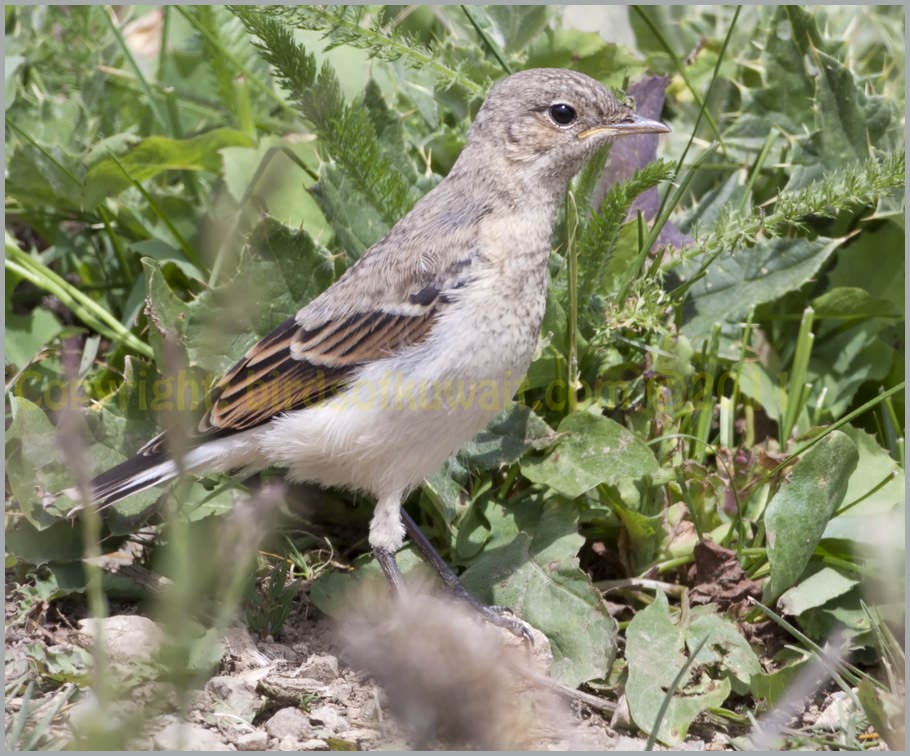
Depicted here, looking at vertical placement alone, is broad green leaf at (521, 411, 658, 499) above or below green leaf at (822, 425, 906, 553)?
above

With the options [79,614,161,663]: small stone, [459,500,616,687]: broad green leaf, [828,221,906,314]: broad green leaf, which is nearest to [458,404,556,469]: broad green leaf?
[459,500,616,687]: broad green leaf

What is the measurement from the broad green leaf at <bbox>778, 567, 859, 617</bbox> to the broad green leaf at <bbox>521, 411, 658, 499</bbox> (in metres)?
0.67

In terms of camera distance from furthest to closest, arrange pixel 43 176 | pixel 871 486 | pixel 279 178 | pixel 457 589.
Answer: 1. pixel 43 176
2. pixel 279 178
3. pixel 871 486
4. pixel 457 589

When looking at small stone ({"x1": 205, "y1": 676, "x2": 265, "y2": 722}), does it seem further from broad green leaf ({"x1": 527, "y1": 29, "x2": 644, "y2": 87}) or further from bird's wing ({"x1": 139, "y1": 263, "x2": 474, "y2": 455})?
broad green leaf ({"x1": 527, "y1": 29, "x2": 644, "y2": 87})

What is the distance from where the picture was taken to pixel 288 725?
354cm

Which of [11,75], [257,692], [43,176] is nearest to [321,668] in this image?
[257,692]

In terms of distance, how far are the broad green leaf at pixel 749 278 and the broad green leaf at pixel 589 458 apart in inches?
34.4

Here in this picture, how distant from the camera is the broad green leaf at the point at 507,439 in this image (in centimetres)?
432

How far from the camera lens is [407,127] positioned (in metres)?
5.43

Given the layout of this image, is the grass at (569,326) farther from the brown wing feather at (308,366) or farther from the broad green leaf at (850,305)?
the brown wing feather at (308,366)

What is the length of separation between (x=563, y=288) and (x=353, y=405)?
1030mm

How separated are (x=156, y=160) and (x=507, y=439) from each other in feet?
7.65

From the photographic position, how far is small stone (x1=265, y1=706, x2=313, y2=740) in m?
3.51

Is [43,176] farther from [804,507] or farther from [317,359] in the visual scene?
[804,507]
